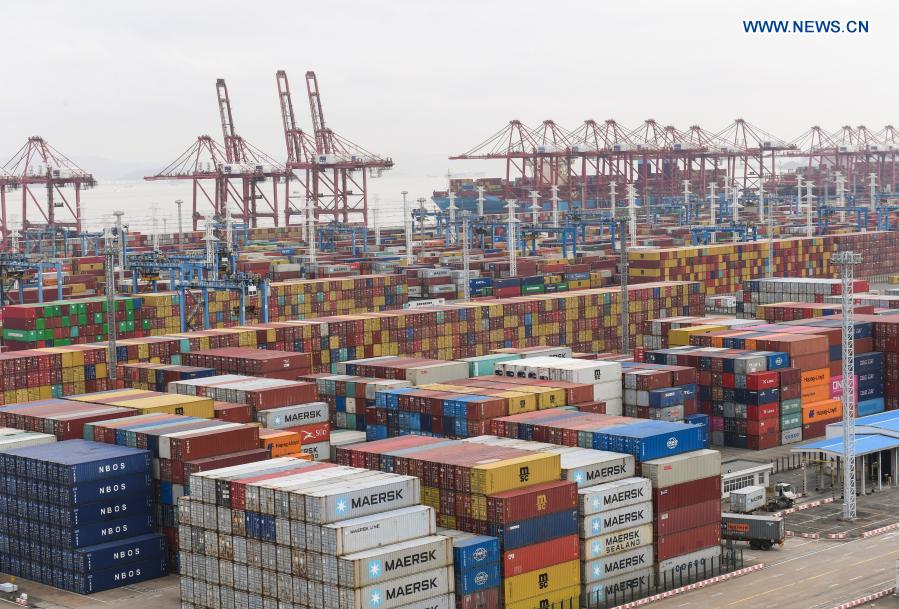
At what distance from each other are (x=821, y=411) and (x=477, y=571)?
34947 mm

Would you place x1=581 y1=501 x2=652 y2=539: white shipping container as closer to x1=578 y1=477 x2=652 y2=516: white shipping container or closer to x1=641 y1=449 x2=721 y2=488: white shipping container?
x1=578 y1=477 x2=652 y2=516: white shipping container

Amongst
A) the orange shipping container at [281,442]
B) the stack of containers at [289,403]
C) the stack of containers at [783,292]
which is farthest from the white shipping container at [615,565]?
the stack of containers at [783,292]

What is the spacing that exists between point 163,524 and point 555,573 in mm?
12960

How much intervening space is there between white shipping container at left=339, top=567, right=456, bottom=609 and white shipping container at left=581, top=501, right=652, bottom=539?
18.7 ft

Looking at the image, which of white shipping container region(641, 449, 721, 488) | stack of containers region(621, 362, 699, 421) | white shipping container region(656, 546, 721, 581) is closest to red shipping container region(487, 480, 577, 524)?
white shipping container region(641, 449, 721, 488)

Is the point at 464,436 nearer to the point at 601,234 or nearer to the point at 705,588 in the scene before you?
the point at 705,588

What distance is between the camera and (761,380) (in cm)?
6625

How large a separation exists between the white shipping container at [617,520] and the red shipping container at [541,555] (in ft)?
1.71

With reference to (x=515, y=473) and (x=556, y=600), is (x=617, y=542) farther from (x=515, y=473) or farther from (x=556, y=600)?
(x=515, y=473)

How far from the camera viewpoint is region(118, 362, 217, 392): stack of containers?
201 ft

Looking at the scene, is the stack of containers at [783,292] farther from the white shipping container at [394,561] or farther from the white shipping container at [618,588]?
the white shipping container at [394,561]

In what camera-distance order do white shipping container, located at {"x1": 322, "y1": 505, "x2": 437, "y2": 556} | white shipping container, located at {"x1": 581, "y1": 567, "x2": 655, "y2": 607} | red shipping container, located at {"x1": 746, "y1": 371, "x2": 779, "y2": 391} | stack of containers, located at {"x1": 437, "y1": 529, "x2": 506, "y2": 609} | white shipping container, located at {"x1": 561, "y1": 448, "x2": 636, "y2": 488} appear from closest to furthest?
white shipping container, located at {"x1": 322, "y1": 505, "x2": 437, "y2": 556} < stack of containers, located at {"x1": 437, "y1": 529, "x2": 506, "y2": 609} < white shipping container, located at {"x1": 581, "y1": 567, "x2": 655, "y2": 607} < white shipping container, located at {"x1": 561, "y1": 448, "x2": 636, "y2": 488} < red shipping container, located at {"x1": 746, "y1": 371, "x2": 779, "y2": 391}

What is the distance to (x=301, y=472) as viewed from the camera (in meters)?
42.0

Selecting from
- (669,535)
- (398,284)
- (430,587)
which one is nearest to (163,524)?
(430,587)
